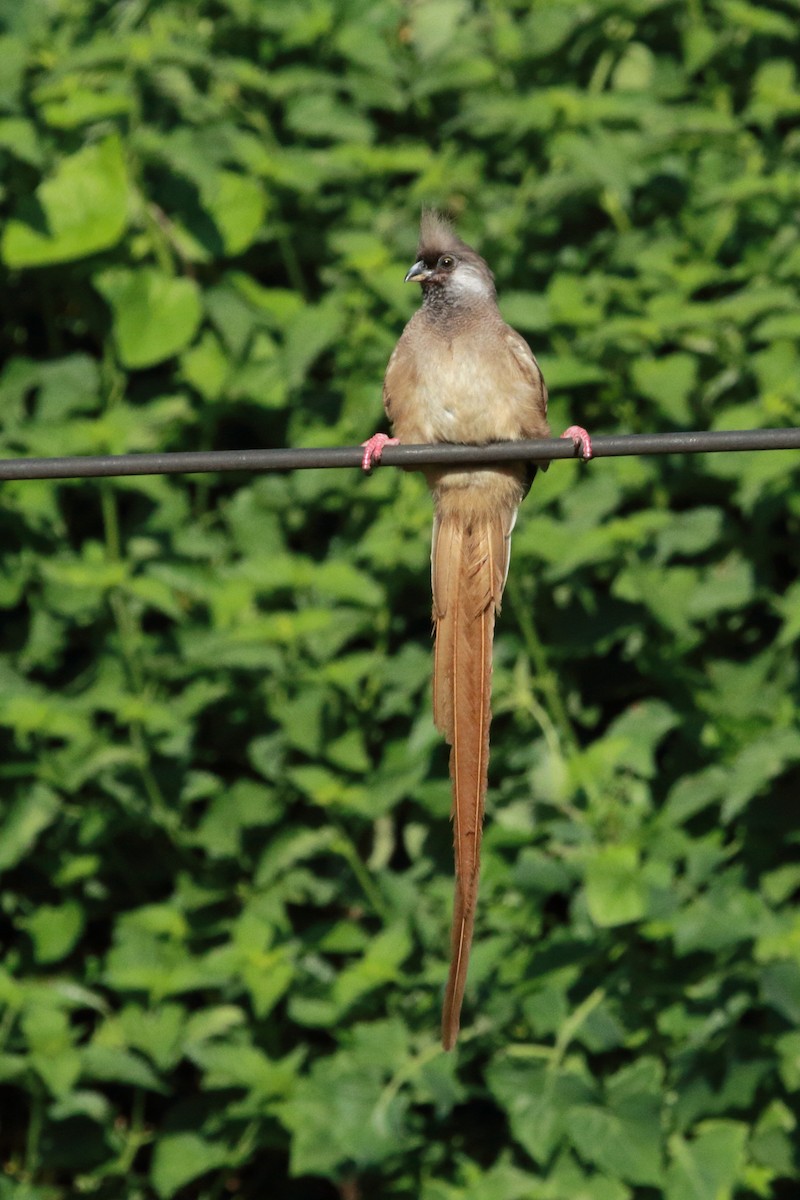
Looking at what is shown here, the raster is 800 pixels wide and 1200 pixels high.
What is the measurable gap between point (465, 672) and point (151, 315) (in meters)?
1.56

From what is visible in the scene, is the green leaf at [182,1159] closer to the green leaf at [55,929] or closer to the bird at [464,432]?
the green leaf at [55,929]

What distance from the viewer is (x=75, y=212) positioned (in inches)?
185

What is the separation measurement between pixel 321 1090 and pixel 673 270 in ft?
8.01

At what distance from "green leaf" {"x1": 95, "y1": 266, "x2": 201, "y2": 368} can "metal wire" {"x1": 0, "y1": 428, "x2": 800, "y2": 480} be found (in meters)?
1.60

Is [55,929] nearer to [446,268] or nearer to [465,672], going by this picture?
[465,672]

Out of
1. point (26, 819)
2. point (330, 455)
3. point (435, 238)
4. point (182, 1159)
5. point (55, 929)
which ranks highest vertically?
point (435, 238)

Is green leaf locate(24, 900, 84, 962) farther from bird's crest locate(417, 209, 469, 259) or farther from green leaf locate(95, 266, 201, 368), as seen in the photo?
bird's crest locate(417, 209, 469, 259)

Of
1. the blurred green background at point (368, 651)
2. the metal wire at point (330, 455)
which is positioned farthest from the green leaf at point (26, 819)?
the metal wire at point (330, 455)

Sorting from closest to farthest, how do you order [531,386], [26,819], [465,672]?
[465,672] → [531,386] → [26,819]

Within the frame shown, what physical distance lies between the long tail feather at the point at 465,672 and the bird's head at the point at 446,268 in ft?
2.01

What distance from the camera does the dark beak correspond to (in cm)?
448

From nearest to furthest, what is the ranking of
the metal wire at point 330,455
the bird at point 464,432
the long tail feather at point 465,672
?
the metal wire at point 330,455
the long tail feather at point 465,672
the bird at point 464,432

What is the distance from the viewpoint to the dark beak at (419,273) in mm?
4484

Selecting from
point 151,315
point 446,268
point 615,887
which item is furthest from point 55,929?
point 446,268
